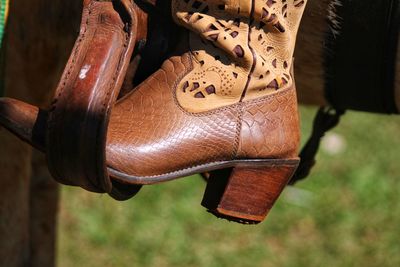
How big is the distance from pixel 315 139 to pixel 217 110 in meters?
0.66

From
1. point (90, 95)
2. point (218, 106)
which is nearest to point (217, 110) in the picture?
point (218, 106)

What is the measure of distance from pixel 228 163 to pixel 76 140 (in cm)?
34

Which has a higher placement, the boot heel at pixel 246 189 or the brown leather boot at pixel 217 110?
the brown leather boot at pixel 217 110

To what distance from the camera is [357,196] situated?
4.55 m

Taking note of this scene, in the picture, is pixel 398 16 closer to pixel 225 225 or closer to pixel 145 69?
pixel 145 69

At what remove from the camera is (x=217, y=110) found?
188 centimetres

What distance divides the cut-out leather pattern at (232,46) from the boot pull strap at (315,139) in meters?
0.56

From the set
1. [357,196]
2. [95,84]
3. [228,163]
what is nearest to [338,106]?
[228,163]

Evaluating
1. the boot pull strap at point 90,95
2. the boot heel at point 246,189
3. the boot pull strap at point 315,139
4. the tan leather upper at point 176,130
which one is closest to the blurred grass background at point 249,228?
the boot pull strap at point 315,139

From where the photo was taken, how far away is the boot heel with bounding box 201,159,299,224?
76.4 inches

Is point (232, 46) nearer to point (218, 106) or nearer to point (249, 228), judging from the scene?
point (218, 106)

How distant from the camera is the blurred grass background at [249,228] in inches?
160

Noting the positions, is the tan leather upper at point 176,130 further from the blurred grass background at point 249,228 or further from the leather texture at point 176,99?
the blurred grass background at point 249,228

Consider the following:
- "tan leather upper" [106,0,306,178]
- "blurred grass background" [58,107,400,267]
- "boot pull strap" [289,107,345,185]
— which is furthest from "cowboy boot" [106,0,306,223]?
"blurred grass background" [58,107,400,267]
